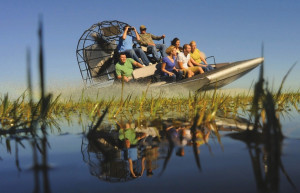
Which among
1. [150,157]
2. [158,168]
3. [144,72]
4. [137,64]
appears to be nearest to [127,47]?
[137,64]

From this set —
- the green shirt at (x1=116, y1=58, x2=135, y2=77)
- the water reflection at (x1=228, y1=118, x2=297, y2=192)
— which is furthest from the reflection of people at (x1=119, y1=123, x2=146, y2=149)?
the green shirt at (x1=116, y1=58, x2=135, y2=77)

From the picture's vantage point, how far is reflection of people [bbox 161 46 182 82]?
26.0 feet

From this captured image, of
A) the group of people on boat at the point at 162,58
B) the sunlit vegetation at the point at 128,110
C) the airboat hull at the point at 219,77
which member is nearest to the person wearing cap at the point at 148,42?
the group of people on boat at the point at 162,58

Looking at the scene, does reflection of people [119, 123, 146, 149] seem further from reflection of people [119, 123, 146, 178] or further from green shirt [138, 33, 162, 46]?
green shirt [138, 33, 162, 46]

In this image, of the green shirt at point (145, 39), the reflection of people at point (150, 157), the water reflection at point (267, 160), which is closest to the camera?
the water reflection at point (267, 160)

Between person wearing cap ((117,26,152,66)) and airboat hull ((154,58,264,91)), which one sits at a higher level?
person wearing cap ((117,26,152,66))

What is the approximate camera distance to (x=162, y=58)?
8242mm

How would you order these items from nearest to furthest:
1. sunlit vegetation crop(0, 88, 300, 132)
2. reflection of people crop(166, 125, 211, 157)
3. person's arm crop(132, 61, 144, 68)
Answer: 1. reflection of people crop(166, 125, 211, 157)
2. sunlit vegetation crop(0, 88, 300, 132)
3. person's arm crop(132, 61, 144, 68)

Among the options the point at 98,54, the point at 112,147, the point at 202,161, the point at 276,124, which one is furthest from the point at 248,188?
the point at 98,54

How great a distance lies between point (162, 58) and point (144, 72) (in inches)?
24.6

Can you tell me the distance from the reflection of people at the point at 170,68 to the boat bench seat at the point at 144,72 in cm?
43

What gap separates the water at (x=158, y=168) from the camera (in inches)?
32.9

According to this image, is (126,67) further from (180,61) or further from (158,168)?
(158,168)

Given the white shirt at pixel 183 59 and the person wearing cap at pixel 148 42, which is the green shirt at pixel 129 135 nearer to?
the white shirt at pixel 183 59
